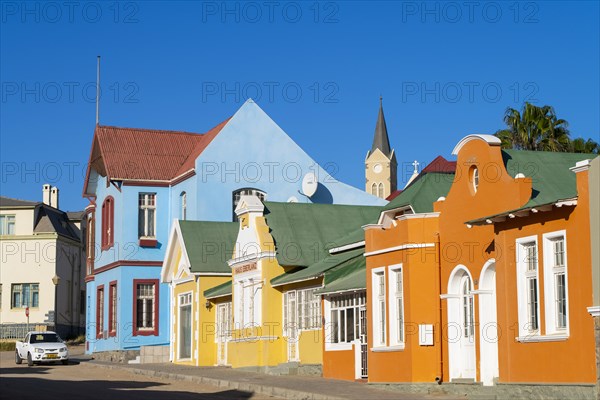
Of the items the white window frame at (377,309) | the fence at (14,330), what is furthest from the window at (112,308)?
the white window frame at (377,309)

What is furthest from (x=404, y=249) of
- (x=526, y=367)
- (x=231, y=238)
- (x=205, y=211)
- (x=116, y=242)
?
(x=116, y=242)

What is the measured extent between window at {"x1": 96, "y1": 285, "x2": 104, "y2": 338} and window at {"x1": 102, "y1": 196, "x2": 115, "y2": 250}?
221cm

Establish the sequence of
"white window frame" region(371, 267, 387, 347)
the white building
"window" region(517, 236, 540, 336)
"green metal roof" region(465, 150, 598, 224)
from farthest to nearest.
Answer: the white building
"white window frame" region(371, 267, 387, 347)
"green metal roof" region(465, 150, 598, 224)
"window" region(517, 236, 540, 336)

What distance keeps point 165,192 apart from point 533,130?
1666 centimetres

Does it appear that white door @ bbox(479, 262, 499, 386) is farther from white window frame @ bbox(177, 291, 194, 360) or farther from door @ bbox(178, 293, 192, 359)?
door @ bbox(178, 293, 192, 359)

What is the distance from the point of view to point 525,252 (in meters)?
21.3

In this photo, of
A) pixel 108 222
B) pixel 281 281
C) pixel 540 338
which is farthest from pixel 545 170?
pixel 108 222

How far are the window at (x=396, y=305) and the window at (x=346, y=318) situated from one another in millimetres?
2548

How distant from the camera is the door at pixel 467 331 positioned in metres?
24.2

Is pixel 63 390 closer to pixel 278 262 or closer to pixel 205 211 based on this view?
pixel 278 262

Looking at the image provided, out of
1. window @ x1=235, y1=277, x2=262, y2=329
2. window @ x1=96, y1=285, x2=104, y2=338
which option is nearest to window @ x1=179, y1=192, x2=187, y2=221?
window @ x1=96, y1=285, x2=104, y2=338

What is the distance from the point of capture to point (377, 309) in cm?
2688

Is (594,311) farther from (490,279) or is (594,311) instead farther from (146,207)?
(146,207)

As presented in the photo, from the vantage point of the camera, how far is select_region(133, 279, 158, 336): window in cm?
4631
